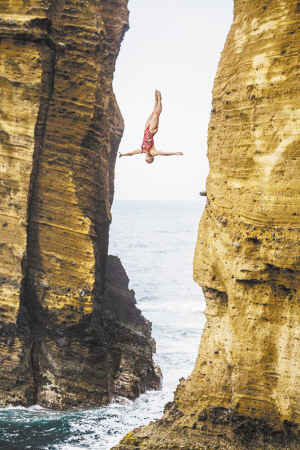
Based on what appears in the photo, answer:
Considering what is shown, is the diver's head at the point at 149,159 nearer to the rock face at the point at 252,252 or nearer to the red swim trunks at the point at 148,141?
the red swim trunks at the point at 148,141

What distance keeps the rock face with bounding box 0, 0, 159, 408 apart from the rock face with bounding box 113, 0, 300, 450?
23.9 ft

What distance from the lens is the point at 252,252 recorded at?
11.6 metres

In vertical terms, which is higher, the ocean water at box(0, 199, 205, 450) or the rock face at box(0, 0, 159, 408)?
the rock face at box(0, 0, 159, 408)

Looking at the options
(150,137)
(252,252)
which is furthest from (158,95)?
(252,252)

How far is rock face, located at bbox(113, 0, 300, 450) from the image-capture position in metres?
11.0

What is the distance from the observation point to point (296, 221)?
35.7 feet

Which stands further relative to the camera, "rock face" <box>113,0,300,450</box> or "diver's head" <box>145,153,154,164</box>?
"diver's head" <box>145,153,154,164</box>

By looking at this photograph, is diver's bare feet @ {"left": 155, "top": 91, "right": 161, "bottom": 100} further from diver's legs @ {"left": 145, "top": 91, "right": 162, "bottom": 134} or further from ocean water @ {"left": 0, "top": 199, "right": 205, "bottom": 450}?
ocean water @ {"left": 0, "top": 199, "right": 205, "bottom": 450}

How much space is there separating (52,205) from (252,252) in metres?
8.77

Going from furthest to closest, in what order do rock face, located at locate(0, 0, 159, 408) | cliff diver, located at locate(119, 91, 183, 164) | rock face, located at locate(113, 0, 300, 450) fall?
1. rock face, located at locate(0, 0, 159, 408)
2. cliff diver, located at locate(119, 91, 183, 164)
3. rock face, located at locate(113, 0, 300, 450)

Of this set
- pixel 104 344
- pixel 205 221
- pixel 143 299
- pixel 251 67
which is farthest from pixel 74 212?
pixel 143 299

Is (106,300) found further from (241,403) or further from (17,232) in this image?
(241,403)

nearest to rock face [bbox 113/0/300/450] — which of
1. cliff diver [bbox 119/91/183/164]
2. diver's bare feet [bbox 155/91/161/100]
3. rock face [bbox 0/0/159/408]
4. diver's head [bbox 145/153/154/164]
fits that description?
diver's bare feet [bbox 155/91/161/100]

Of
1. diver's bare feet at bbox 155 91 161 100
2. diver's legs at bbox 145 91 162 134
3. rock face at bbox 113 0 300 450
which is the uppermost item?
diver's bare feet at bbox 155 91 161 100
